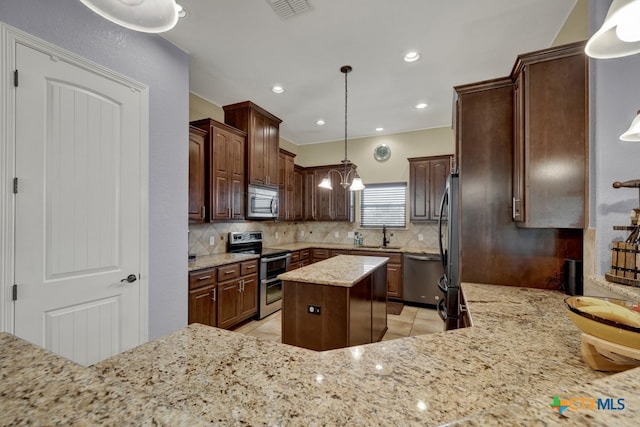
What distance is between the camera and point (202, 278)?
9.41 feet

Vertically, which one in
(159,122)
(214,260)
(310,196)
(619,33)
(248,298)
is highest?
(159,122)

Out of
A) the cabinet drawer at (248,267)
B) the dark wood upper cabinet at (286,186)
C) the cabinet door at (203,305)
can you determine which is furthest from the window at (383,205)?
the cabinet door at (203,305)

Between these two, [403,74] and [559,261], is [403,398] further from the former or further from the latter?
[403,74]

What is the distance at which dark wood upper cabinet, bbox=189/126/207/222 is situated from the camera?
3051 millimetres

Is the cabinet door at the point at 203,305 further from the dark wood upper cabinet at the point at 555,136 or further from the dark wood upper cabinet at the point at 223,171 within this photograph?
the dark wood upper cabinet at the point at 555,136

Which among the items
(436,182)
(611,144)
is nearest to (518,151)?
(611,144)

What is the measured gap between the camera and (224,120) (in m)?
3.95

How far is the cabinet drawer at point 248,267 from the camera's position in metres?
3.41

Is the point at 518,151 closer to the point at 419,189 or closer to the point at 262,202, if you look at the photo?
the point at 419,189

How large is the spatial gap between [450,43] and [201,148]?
111 inches

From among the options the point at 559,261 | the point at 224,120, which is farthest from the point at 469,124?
the point at 224,120

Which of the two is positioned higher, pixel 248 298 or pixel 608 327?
pixel 608 327

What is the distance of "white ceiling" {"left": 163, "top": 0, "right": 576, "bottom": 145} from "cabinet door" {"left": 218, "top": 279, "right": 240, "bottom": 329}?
7.96 ft

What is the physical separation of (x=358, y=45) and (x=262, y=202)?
2.39 m
